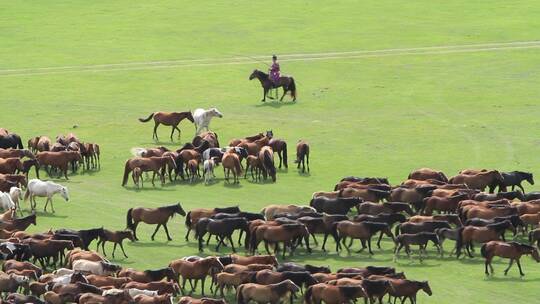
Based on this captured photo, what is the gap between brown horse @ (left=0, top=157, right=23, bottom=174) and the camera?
46803mm

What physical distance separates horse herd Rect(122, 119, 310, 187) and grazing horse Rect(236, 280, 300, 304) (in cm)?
1436

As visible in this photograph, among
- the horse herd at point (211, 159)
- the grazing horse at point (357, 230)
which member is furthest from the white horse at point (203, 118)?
the grazing horse at point (357, 230)

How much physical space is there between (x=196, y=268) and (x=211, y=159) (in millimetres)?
13285

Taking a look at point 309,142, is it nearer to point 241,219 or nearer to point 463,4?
point 241,219

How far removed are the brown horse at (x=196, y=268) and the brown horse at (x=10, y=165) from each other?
Answer: 1331 cm

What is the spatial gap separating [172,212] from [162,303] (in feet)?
28.7

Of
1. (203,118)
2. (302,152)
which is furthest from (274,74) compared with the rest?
(302,152)

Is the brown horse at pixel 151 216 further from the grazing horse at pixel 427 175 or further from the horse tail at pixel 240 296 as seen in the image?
the grazing horse at pixel 427 175

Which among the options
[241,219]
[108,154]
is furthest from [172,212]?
[108,154]

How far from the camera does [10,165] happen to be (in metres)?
47.0

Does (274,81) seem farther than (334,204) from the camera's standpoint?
Yes

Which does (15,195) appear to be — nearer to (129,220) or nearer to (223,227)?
(129,220)

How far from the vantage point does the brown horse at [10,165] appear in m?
46.8

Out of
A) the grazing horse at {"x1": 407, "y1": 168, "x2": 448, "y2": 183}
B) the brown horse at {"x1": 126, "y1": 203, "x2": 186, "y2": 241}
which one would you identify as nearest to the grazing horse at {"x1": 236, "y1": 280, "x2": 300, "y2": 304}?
the brown horse at {"x1": 126, "y1": 203, "x2": 186, "y2": 241}
